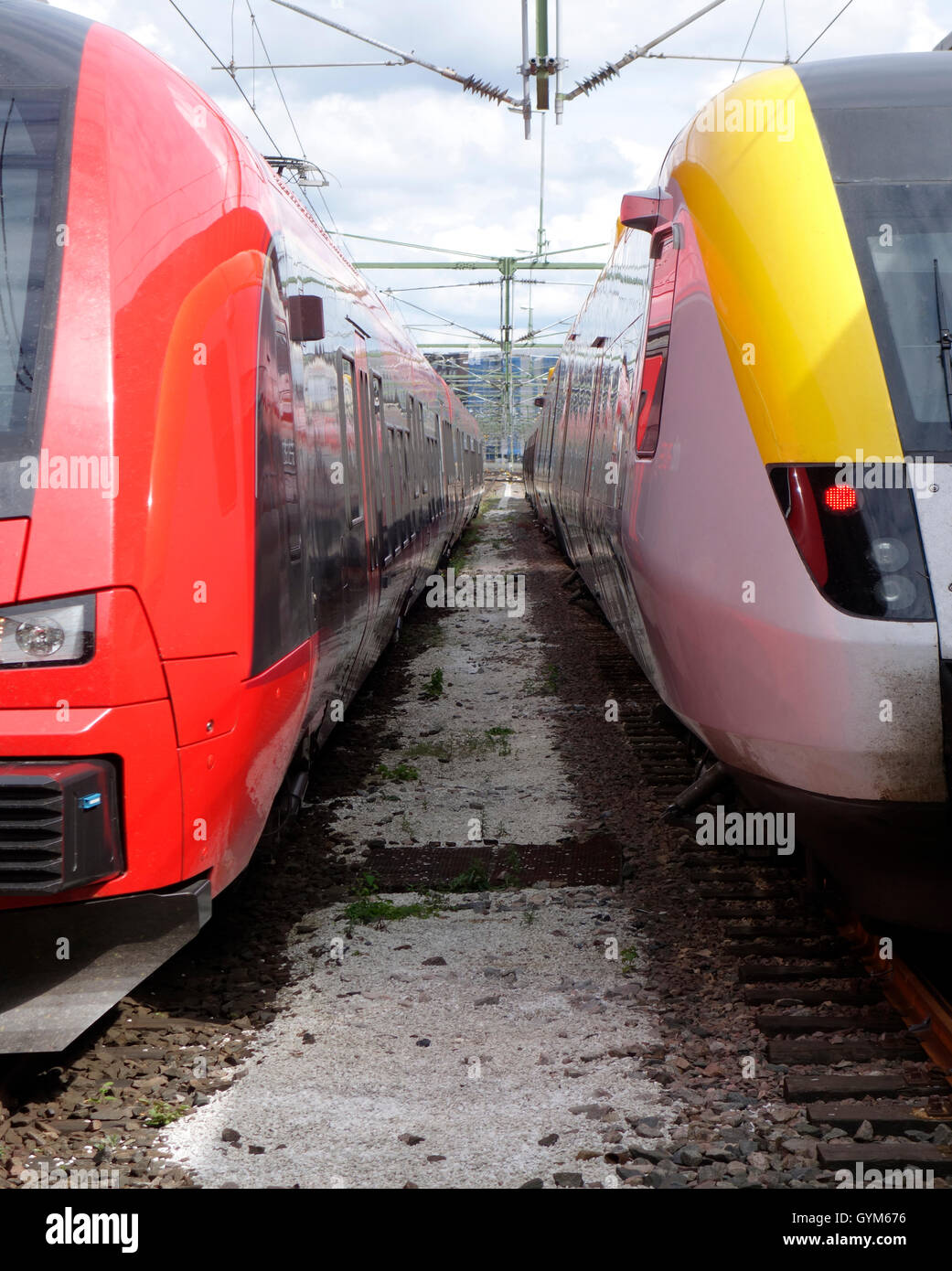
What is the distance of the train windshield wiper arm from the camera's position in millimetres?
3548

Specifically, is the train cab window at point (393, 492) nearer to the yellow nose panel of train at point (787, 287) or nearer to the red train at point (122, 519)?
the red train at point (122, 519)

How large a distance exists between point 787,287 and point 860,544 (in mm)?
828

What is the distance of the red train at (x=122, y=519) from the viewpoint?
3084 millimetres

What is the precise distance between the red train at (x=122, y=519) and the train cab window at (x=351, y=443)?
1987mm

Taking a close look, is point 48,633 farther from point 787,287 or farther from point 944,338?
point 944,338

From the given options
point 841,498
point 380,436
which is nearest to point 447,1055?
point 841,498

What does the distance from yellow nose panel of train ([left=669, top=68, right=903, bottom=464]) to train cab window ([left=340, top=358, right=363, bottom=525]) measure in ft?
8.06

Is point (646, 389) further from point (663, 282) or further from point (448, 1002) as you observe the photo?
point (448, 1002)

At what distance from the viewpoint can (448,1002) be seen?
4.12 m

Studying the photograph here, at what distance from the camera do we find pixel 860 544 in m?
3.38

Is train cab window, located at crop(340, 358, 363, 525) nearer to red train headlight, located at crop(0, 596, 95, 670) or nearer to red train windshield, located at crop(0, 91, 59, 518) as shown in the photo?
red train windshield, located at crop(0, 91, 59, 518)

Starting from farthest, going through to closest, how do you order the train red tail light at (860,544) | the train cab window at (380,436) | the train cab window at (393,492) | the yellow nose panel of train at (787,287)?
the train cab window at (393,492) → the train cab window at (380,436) → the yellow nose panel of train at (787,287) → the train red tail light at (860,544)

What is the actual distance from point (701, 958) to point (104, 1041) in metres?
2.01

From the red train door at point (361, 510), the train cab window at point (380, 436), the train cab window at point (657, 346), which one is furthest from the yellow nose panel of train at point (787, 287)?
the train cab window at point (380, 436)
